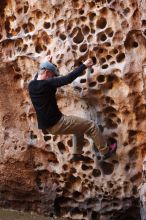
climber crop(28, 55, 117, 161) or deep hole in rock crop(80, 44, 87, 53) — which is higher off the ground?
deep hole in rock crop(80, 44, 87, 53)

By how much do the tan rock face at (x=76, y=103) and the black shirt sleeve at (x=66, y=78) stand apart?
49 cm

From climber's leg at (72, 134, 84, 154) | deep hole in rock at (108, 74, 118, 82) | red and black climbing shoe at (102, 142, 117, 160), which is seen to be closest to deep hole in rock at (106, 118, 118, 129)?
red and black climbing shoe at (102, 142, 117, 160)

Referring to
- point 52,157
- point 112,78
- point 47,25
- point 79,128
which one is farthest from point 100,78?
point 52,157

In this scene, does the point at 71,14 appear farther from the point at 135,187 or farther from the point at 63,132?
the point at 135,187

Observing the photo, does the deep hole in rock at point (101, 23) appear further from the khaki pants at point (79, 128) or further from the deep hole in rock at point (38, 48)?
the khaki pants at point (79, 128)

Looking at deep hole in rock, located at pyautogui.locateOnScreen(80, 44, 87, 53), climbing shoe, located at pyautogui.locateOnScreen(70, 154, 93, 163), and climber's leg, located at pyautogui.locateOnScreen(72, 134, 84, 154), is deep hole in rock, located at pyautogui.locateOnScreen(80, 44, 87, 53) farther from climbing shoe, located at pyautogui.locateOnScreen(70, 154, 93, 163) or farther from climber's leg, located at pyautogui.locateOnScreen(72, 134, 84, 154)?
climbing shoe, located at pyautogui.locateOnScreen(70, 154, 93, 163)

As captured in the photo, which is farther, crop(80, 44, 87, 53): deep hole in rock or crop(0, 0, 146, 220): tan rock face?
crop(80, 44, 87, 53): deep hole in rock

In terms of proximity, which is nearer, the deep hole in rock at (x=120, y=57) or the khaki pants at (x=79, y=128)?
the khaki pants at (x=79, y=128)

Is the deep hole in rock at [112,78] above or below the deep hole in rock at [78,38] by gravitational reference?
below

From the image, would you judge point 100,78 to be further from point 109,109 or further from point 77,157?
point 77,157

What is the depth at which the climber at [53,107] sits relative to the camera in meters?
5.11

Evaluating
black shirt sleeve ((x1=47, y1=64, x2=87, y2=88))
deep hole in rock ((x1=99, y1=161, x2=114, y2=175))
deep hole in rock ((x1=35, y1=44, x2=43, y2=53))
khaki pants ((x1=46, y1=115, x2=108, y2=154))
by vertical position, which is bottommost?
deep hole in rock ((x1=99, y1=161, x2=114, y2=175))

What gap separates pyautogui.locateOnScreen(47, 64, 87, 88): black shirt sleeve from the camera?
16.5ft

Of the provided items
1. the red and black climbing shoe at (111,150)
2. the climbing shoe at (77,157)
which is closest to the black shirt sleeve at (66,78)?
the red and black climbing shoe at (111,150)
